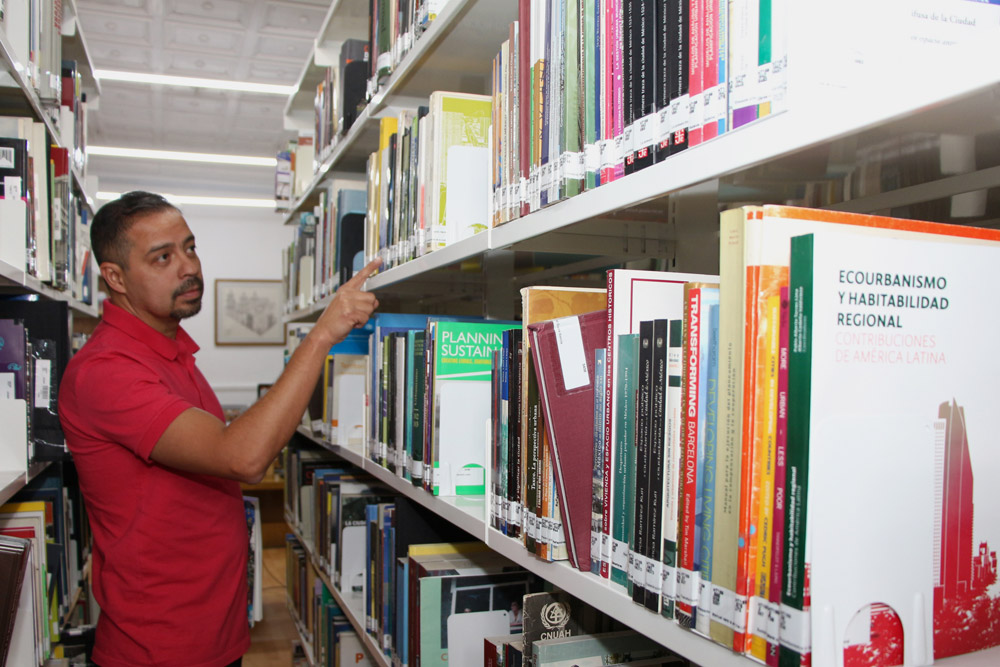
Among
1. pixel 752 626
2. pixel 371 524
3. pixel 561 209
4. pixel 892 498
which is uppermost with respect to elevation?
pixel 561 209

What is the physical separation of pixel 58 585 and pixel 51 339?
0.78 metres

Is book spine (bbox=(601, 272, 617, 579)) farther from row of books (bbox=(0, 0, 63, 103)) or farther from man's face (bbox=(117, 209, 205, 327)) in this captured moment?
row of books (bbox=(0, 0, 63, 103))

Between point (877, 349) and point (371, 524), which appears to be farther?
point (371, 524)

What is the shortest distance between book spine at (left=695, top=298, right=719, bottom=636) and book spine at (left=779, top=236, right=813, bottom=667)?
0.08 meters

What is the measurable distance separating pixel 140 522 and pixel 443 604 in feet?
2.63

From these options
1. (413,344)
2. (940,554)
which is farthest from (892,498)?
(413,344)

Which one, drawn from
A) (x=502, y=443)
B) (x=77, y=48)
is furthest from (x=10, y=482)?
(x=77, y=48)

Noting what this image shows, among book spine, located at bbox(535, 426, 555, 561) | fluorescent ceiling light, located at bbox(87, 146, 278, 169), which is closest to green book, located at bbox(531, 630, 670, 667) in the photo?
book spine, located at bbox(535, 426, 555, 561)

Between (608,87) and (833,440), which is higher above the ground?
(608,87)

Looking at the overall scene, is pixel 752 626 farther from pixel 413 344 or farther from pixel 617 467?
pixel 413 344

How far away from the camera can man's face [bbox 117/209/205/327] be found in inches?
73.4

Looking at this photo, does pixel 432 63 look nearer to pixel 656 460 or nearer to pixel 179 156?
pixel 656 460

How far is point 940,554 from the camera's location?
1.87 feet

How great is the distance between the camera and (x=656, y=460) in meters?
0.69
